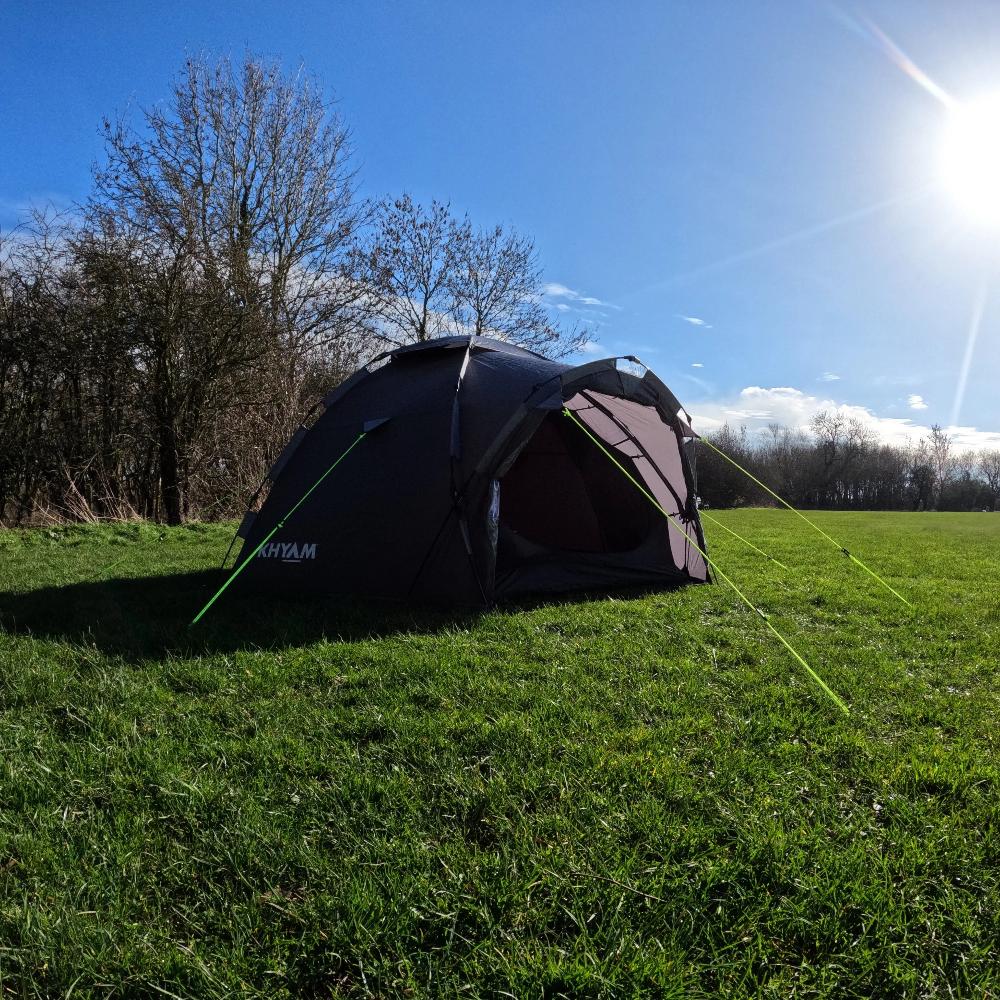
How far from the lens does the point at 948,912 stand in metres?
1.84

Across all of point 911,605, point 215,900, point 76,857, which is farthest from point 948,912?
point 911,605

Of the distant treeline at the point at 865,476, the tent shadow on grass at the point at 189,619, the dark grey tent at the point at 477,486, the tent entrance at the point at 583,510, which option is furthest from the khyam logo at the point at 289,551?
the distant treeline at the point at 865,476

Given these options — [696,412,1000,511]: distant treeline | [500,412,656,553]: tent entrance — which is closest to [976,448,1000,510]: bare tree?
[696,412,1000,511]: distant treeline

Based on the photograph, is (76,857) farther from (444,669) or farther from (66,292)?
(66,292)

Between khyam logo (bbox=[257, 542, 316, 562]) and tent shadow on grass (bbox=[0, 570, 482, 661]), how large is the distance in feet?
1.18

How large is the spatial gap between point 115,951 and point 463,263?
68.4 feet

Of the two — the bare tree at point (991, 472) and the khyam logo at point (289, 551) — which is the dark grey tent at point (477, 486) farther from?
the bare tree at point (991, 472)

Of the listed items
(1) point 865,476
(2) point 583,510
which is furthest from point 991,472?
(2) point 583,510

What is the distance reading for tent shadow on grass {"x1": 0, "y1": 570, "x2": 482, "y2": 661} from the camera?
4.06 metres

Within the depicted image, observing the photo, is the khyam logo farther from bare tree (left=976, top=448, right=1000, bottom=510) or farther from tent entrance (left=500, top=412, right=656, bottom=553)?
bare tree (left=976, top=448, right=1000, bottom=510)

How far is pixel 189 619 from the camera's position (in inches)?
183

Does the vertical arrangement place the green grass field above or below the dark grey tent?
below

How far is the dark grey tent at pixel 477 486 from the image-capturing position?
203 inches

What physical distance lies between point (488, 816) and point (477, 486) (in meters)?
3.17
